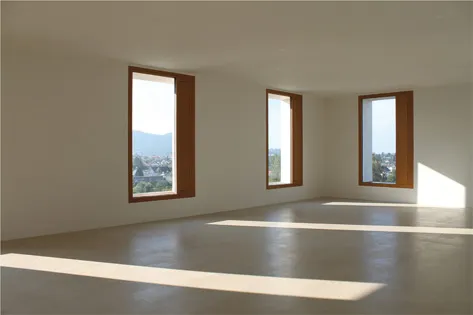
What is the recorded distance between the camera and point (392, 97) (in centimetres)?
1006

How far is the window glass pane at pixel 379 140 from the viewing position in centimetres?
1006

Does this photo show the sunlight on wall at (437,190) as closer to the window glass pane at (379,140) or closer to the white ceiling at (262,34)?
the window glass pane at (379,140)

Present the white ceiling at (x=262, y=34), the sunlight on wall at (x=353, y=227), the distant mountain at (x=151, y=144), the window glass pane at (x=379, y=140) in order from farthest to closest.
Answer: the window glass pane at (x=379, y=140), the distant mountain at (x=151, y=144), the sunlight on wall at (x=353, y=227), the white ceiling at (x=262, y=34)

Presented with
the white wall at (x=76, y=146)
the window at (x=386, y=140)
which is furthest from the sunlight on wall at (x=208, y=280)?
the window at (x=386, y=140)

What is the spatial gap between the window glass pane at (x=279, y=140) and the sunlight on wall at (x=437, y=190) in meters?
2.94

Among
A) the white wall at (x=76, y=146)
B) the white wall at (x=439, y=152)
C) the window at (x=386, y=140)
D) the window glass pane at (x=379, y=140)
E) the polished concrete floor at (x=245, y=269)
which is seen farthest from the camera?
the window glass pane at (x=379, y=140)

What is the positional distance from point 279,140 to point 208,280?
22.5 ft

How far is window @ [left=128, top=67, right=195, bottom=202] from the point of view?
7.16 metres

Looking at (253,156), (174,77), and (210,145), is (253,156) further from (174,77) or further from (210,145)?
(174,77)

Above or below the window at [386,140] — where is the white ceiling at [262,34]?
above

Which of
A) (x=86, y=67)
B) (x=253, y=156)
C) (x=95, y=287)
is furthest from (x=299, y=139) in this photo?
(x=95, y=287)

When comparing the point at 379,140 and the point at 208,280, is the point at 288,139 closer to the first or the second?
the point at 379,140

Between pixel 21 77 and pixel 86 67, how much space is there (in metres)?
0.94

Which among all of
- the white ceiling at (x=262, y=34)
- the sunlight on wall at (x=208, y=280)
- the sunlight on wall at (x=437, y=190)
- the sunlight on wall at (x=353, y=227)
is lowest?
the sunlight on wall at (x=208, y=280)
